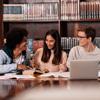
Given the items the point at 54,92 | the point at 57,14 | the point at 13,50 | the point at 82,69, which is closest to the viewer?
the point at 54,92

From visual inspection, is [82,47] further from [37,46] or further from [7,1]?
[7,1]

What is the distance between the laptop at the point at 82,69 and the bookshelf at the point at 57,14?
2.04 meters

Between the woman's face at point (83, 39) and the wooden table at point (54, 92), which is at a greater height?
the woman's face at point (83, 39)

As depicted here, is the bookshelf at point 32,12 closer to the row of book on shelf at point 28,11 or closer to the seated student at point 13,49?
the row of book on shelf at point 28,11

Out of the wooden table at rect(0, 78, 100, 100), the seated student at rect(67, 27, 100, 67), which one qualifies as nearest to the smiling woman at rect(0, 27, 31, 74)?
the seated student at rect(67, 27, 100, 67)

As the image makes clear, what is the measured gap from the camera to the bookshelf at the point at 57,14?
4281 mm

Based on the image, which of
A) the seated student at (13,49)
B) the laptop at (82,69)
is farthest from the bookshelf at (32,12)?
the laptop at (82,69)

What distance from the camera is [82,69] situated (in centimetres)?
229

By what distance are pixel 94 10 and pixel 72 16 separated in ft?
1.07

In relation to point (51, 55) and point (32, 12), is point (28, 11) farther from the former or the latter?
point (51, 55)

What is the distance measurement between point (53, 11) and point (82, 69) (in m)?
2.18

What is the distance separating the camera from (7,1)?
464 centimetres

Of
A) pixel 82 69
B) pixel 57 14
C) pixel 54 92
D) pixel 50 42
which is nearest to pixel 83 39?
pixel 50 42

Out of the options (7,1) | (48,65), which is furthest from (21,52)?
(7,1)
